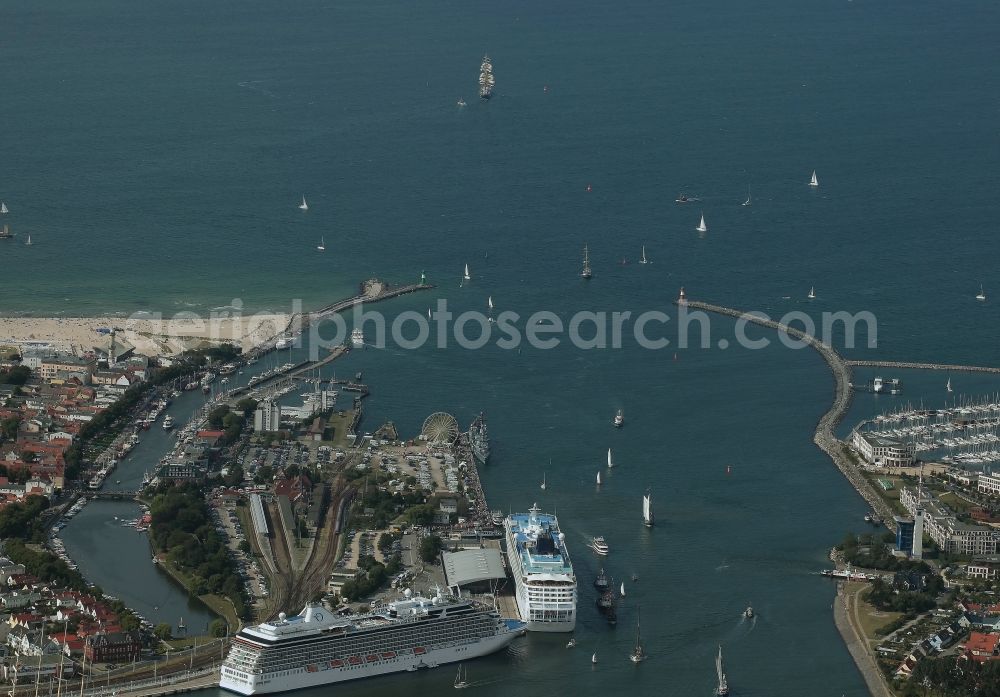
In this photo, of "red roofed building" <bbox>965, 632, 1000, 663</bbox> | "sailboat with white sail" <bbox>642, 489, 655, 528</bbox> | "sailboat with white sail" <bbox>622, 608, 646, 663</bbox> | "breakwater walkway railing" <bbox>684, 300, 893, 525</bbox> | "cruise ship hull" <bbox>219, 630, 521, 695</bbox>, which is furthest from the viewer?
"breakwater walkway railing" <bbox>684, 300, 893, 525</bbox>

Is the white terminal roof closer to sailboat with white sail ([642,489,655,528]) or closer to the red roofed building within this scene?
sailboat with white sail ([642,489,655,528])

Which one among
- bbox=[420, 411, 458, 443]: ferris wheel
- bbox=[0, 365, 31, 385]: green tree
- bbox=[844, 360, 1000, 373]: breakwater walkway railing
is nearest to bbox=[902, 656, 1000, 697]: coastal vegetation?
bbox=[420, 411, 458, 443]: ferris wheel

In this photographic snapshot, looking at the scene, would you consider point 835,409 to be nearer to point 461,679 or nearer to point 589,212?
point 461,679

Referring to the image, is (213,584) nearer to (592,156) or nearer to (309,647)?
(309,647)

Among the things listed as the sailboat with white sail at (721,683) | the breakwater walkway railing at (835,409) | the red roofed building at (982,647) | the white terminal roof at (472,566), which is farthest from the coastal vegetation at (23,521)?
the red roofed building at (982,647)

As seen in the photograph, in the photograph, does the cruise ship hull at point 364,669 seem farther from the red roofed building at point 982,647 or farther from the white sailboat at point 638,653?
the red roofed building at point 982,647
